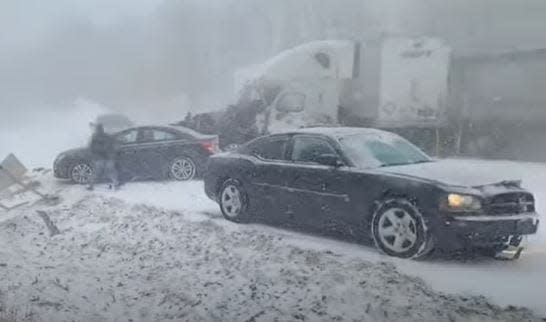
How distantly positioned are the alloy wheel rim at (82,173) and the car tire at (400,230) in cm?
126

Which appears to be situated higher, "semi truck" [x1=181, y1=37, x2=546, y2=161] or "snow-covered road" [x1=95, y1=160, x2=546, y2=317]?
"semi truck" [x1=181, y1=37, x2=546, y2=161]

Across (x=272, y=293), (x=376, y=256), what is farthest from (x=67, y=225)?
(x=376, y=256)

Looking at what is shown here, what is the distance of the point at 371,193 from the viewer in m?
2.45

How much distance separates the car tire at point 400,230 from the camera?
224cm

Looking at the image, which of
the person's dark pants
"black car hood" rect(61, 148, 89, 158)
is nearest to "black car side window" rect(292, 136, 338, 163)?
the person's dark pants

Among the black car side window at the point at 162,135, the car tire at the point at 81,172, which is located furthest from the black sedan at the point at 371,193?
the car tire at the point at 81,172

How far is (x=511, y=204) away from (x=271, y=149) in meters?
1.03

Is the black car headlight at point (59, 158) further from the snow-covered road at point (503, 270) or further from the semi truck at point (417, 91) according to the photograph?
the snow-covered road at point (503, 270)

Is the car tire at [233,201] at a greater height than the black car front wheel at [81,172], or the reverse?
the black car front wheel at [81,172]

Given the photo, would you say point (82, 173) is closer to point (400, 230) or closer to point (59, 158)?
point (59, 158)

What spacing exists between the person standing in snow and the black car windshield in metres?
1.04

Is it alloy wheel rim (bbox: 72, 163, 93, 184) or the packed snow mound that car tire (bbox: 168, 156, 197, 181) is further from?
alloy wheel rim (bbox: 72, 163, 93, 184)

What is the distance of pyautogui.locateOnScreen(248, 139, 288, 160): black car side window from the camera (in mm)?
2764

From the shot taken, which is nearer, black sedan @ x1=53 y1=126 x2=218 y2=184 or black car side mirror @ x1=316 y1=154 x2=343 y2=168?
black car side mirror @ x1=316 y1=154 x2=343 y2=168
